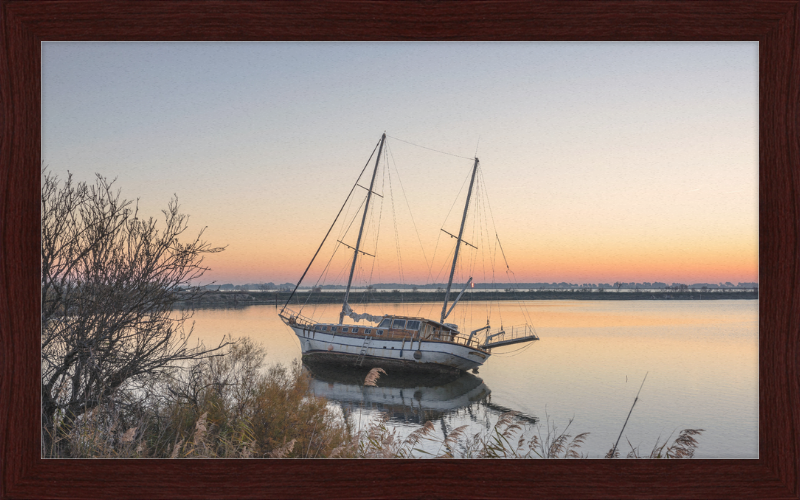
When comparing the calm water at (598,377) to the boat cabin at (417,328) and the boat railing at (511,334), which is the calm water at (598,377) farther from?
the boat cabin at (417,328)

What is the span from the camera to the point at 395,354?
32.2ft

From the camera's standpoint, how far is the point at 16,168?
192 centimetres

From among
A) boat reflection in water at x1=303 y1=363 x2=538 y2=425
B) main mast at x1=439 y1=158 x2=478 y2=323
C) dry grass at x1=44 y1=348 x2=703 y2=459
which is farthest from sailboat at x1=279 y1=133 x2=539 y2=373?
dry grass at x1=44 y1=348 x2=703 y2=459

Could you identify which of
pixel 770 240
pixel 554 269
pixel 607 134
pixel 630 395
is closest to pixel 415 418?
pixel 630 395

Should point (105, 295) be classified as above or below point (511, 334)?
above

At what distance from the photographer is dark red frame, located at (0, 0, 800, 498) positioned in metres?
1.87

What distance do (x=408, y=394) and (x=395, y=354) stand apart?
1.74 m

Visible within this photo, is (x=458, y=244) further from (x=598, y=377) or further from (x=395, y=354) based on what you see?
(x=395, y=354)

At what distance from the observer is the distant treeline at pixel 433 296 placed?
3.67m

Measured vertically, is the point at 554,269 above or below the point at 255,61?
below

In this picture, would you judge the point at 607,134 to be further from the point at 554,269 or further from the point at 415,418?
the point at 415,418

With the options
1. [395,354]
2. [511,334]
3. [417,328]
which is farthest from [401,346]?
[511,334]

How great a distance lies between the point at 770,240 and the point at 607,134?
183cm

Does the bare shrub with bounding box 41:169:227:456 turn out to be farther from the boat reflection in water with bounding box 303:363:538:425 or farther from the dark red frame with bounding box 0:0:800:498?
the boat reflection in water with bounding box 303:363:538:425
